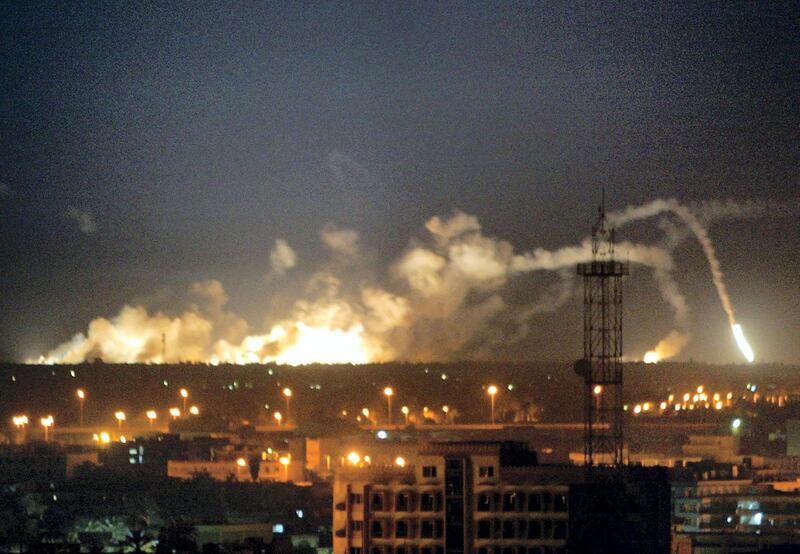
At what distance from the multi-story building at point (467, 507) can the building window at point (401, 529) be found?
0.02m

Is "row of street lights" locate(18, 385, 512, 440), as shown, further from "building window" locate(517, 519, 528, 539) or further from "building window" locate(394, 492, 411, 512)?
"building window" locate(517, 519, 528, 539)

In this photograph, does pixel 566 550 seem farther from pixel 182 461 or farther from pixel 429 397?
pixel 429 397

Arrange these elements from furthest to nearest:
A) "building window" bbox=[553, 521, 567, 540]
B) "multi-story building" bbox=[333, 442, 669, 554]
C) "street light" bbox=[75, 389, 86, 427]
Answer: "street light" bbox=[75, 389, 86, 427]
"multi-story building" bbox=[333, 442, 669, 554]
"building window" bbox=[553, 521, 567, 540]

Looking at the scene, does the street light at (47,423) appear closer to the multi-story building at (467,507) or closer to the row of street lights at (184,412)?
the row of street lights at (184,412)

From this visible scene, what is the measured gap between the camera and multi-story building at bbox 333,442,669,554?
187 ft

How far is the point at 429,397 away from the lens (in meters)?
132

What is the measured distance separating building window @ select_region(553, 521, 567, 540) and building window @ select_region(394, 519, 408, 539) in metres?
2.76

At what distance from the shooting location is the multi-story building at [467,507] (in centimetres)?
5691

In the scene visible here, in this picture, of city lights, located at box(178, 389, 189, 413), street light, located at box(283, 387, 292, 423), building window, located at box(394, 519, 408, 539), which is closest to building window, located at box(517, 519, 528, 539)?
building window, located at box(394, 519, 408, 539)

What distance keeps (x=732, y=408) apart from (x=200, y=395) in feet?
76.6

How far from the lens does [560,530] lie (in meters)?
56.7

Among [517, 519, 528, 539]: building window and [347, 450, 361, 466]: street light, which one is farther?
[347, 450, 361, 466]: street light

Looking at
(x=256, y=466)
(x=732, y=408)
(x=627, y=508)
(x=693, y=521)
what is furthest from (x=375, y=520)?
(x=732, y=408)

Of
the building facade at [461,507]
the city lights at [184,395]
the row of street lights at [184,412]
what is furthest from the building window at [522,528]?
the city lights at [184,395]
